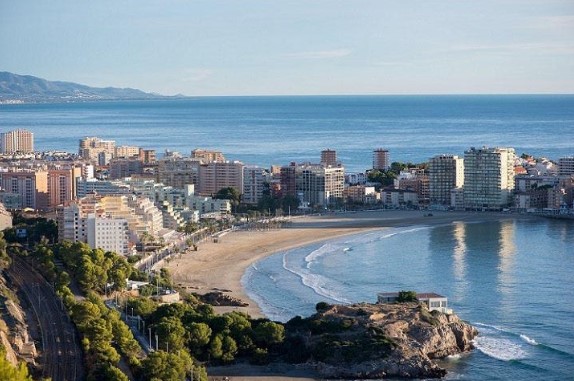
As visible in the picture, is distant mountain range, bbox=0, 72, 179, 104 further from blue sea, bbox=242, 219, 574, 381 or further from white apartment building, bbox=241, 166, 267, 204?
blue sea, bbox=242, 219, 574, 381

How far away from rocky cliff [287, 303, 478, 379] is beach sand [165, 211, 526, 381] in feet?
2.74

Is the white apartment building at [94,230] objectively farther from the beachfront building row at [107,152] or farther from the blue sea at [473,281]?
the beachfront building row at [107,152]

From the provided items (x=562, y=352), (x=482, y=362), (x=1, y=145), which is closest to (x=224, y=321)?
(x=482, y=362)

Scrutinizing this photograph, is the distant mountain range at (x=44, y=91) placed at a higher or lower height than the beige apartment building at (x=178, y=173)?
higher

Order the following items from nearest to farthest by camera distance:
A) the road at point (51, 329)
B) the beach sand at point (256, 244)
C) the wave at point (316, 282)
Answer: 1. the road at point (51, 329)
2. the wave at point (316, 282)
3. the beach sand at point (256, 244)

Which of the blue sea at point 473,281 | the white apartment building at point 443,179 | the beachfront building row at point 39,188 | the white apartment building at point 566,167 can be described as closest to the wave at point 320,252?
the blue sea at point 473,281

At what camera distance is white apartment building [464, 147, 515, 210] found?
39844 millimetres

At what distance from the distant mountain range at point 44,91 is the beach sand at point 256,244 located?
Result: 123 meters

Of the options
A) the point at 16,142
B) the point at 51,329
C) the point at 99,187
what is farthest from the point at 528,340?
the point at 16,142

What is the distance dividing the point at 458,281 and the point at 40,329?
373 inches

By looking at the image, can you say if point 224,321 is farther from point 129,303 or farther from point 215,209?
point 215,209

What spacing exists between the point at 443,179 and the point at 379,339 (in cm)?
2406

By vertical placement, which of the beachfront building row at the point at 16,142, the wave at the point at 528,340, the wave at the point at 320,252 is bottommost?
the wave at the point at 528,340

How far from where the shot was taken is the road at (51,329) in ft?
52.0
